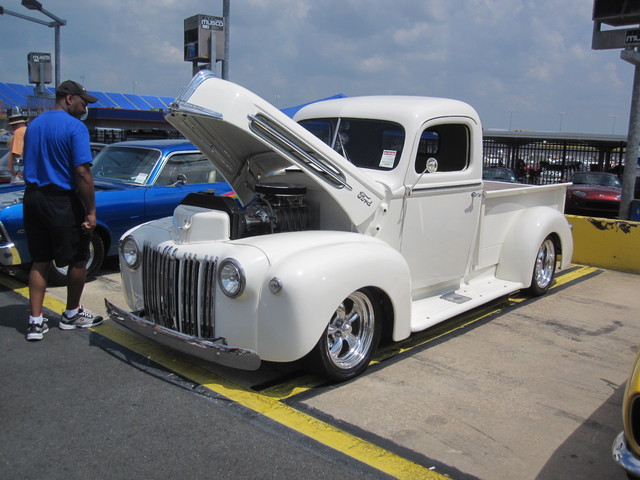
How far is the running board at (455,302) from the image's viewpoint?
4758 mm

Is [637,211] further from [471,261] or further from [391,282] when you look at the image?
[391,282]

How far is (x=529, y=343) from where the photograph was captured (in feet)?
16.8

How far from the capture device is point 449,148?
551cm

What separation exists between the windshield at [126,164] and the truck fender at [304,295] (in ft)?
13.9

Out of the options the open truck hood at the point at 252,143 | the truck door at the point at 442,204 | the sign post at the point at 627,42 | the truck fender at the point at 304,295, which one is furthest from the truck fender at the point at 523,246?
the sign post at the point at 627,42

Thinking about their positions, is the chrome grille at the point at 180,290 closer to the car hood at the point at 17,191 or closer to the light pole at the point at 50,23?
the car hood at the point at 17,191

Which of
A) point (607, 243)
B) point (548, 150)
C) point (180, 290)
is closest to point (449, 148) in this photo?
point (180, 290)

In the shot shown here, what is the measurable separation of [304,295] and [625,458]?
1.86m

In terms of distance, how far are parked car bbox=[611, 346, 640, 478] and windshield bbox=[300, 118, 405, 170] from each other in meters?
2.74

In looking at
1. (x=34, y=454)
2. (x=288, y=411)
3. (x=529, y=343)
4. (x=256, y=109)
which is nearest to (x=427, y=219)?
(x=529, y=343)

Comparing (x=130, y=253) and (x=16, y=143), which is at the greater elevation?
(x=16, y=143)

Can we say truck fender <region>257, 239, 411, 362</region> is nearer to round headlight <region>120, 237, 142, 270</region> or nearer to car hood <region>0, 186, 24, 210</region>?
round headlight <region>120, 237, 142, 270</region>

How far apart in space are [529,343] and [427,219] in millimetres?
1369

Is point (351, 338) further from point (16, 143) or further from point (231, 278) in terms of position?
point (16, 143)
